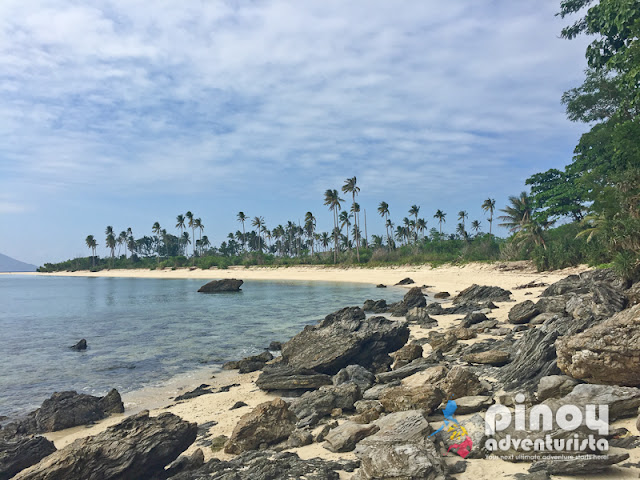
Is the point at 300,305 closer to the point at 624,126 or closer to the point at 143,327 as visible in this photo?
the point at 143,327

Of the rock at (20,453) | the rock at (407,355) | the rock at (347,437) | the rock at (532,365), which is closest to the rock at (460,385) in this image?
the rock at (532,365)

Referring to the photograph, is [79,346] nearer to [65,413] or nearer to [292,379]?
[65,413]

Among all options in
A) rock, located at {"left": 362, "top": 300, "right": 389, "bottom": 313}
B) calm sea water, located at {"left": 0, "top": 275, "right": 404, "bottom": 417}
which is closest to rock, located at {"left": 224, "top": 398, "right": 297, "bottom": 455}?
calm sea water, located at {"left": 0, "top": 275, "right": 404, "bottom": 417}

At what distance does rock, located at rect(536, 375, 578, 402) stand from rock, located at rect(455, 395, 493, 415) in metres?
0.85

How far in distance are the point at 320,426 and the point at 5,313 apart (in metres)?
41.3

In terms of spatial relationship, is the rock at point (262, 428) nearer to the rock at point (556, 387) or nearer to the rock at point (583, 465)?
the rock at point (583, 465)

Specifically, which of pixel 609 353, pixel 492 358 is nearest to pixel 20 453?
pixel 492 358

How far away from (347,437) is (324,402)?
1928 millimetres

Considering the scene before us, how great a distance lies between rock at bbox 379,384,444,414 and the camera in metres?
6.97

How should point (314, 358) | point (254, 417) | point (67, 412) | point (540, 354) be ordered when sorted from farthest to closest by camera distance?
point (314, 358)
point (67, 412)
point (540, 354)
point (254, 417)

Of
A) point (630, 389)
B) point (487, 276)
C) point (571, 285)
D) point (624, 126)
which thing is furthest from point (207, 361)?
point (487, 276)

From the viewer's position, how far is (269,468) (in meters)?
5.60

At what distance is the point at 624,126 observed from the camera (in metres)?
20.6

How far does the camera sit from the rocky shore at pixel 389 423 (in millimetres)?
5012
